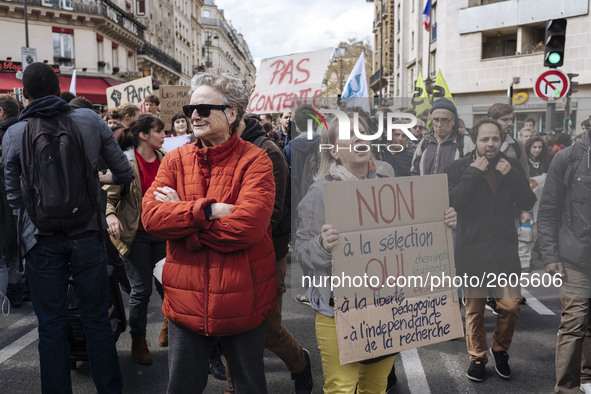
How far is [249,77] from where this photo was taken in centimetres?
14975

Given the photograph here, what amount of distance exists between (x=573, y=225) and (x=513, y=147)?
0.61 meters

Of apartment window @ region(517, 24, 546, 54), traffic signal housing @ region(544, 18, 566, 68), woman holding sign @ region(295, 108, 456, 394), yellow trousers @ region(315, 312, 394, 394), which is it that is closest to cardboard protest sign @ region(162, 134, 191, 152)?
woman holding sign @ region(295, 108, 456, 394)

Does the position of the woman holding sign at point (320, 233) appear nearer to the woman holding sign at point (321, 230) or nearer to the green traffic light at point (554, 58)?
the woman holding sign at point (321, 230)

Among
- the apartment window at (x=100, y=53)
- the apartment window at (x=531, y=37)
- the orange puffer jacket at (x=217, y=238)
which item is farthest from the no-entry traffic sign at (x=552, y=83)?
the apartment window at (x=100, y=53)

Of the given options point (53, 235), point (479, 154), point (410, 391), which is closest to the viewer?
point (53, 235)

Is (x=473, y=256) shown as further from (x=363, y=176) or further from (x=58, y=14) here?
(x=58, y=14)

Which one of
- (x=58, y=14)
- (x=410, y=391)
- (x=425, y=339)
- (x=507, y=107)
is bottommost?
(x=410, y=391)

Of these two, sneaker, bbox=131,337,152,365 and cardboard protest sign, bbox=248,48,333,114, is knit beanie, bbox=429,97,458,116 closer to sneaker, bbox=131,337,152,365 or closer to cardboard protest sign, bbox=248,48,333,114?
sneaker, bbox=131,337,152,365

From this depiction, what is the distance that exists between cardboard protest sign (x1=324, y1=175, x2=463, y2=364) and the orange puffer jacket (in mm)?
340

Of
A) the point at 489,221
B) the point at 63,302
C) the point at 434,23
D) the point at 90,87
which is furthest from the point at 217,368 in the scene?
the point at 434,23

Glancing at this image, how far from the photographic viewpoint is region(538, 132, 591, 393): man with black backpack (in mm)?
3209

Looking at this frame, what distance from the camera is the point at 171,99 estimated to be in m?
8.83

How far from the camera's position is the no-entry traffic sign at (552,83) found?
9.99 m

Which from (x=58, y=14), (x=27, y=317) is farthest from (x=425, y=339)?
(x=58, y=14)
